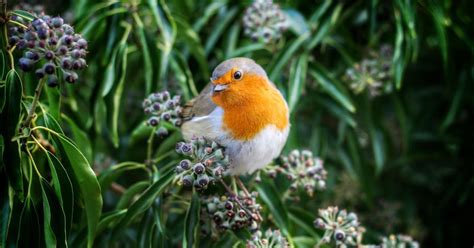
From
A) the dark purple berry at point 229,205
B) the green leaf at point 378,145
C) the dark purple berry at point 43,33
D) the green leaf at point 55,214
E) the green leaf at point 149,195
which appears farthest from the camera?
the green leaf at point 378,145

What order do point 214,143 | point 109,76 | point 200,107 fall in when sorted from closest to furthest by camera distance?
point 214,143, point 200,107, point 109,76

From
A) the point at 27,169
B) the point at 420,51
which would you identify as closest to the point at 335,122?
the point at 420,51

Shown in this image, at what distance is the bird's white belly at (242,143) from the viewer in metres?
2.77

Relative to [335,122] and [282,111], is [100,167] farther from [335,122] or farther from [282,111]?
[335,122]

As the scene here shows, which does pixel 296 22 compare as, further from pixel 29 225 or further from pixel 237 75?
pixel 29 225

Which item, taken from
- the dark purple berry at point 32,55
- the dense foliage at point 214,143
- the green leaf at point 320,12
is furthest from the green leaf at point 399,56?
the dark purple berry at point 32,55

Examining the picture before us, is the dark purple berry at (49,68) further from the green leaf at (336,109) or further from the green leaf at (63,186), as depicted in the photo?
the green leaf at (336,109)

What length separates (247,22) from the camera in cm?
341

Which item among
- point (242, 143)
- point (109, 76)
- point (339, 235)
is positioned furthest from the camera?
point (109, 76)

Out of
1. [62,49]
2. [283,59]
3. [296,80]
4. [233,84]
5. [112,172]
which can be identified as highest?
[62,49]

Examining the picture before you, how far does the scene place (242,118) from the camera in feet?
9.17

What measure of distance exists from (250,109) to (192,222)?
0.57 metres

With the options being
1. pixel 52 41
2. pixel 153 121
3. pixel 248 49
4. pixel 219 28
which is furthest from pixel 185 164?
pixel 219 28

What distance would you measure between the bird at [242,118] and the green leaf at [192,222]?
0.21 meters
